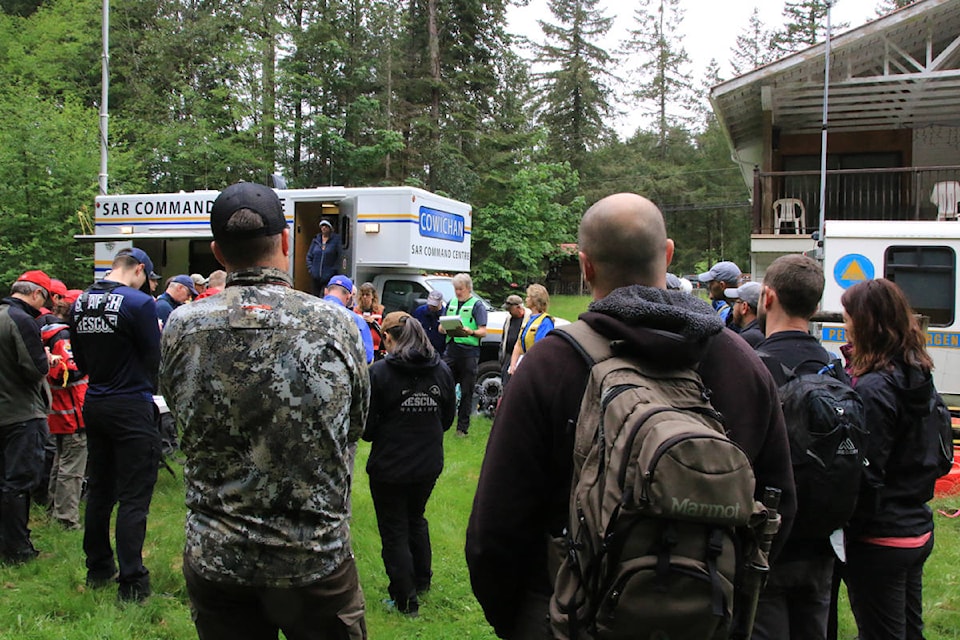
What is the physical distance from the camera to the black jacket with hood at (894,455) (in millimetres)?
2938

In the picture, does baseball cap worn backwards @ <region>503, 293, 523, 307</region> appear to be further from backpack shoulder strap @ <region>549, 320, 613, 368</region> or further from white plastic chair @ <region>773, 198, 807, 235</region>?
white plastic chair @ <region>773, 198, 807, 235</region>

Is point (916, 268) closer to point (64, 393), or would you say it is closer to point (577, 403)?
point (577, 403)

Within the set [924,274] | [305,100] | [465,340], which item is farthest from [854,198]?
[305,100]

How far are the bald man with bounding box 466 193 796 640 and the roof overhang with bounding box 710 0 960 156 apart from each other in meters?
12.4

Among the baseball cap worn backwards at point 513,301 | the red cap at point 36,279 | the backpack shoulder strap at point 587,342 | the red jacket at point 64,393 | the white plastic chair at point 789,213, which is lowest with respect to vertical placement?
the red jacket at point 64,393

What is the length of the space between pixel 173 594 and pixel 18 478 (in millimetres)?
1477

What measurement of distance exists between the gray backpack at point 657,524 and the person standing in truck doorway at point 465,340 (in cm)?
741

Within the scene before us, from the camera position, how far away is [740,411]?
1788mm

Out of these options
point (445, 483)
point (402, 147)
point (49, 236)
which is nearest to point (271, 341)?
point (445, 483)

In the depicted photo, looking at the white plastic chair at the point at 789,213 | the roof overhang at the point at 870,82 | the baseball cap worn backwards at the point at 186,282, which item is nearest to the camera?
the baseball cap worn backwards at the point at 186,282

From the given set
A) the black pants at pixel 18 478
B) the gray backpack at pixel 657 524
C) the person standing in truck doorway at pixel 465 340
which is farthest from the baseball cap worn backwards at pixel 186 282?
the gray backpack at pixel 657 524

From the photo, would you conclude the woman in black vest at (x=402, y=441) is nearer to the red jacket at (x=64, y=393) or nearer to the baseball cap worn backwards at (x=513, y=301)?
the red jacket at (x=64, y=393)

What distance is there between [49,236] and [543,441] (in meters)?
20.8

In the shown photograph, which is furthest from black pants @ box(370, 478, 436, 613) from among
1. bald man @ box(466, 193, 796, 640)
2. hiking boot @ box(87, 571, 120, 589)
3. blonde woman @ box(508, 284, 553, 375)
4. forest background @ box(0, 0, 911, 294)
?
Answer: forest background @ box(0, 0, 911, 294)
